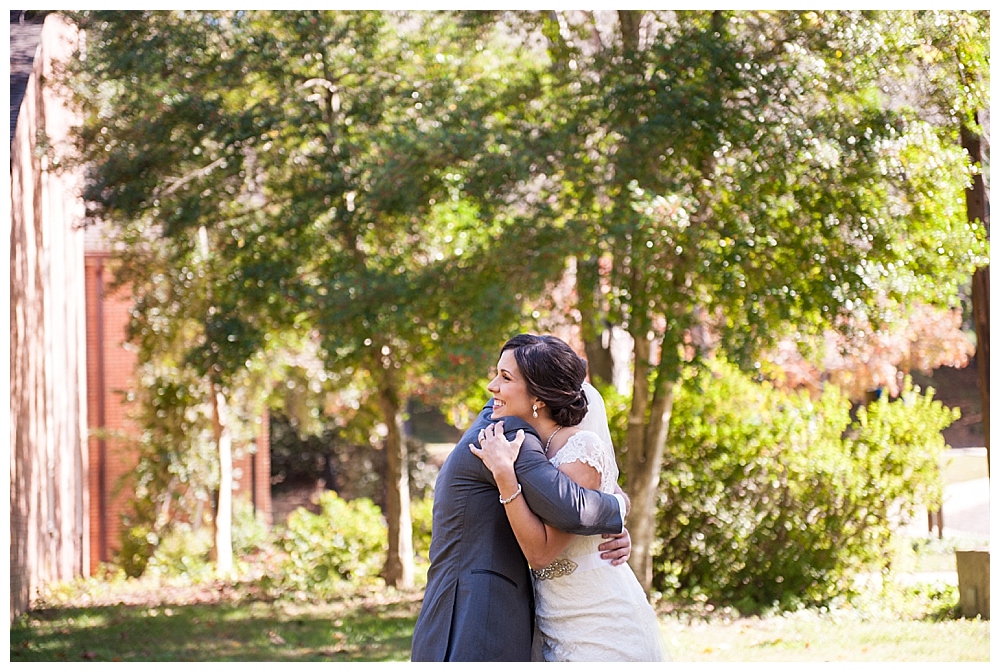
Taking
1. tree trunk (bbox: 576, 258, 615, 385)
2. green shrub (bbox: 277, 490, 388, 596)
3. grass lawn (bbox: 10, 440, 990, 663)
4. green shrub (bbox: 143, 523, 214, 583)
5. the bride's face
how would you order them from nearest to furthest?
the bride's face < grass lawn (bbox: 10, 440, 990, 663) < tree trunk (bbox: 576, 258, 615, 385) < green shrub (bbox: 277, 490, 388, 596) < green shrub (bbox: 143, 523, 214, 583)

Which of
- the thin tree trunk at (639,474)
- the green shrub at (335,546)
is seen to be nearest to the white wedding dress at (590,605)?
the thin tree trunk at (639,474)

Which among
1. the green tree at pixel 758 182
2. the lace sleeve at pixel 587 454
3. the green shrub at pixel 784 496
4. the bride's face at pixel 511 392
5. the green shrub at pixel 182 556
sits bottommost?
the green shrub at pixel 182 556

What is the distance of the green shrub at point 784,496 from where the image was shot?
7.54 m

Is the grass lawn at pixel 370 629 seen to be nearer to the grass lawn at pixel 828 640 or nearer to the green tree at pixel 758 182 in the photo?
the grass lawn at pixel 828 640

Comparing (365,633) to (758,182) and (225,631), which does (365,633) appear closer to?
(225,631)

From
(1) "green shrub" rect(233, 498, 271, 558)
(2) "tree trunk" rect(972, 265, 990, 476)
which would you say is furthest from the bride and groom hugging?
(1) "green shrub" rect(233, 498, 271, 558)

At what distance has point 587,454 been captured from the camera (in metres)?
2.73

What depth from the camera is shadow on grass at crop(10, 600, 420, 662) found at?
6516 millimetres

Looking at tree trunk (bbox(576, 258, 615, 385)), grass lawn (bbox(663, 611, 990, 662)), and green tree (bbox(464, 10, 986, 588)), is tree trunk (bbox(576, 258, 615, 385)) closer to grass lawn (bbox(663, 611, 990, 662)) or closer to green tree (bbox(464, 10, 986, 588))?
green tree (bbox(464, 10, 986, 588))

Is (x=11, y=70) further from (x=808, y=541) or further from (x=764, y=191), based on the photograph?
(x=808, y=541)

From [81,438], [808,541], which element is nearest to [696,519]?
[808,541]

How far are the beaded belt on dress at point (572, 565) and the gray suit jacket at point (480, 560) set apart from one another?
0.26 feet

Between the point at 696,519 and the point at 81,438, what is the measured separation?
6943mm

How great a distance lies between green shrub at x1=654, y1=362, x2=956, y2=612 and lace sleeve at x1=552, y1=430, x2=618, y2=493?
487 centimetres
